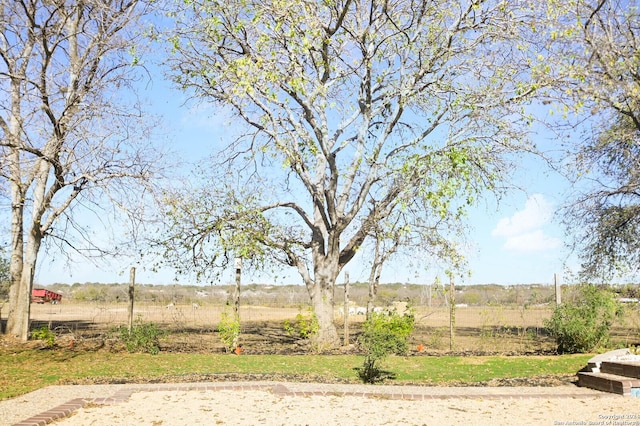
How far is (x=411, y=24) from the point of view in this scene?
1488 centimetres

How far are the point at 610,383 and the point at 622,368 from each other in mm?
484

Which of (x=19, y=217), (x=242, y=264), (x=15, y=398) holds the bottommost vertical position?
(x=15, y=398)

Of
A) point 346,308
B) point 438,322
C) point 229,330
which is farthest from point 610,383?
point 438,322

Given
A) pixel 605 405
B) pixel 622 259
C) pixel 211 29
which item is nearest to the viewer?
pixel 605 405

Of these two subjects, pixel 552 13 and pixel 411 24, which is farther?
pixel 411 24

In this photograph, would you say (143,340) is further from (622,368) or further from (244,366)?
(622,368)

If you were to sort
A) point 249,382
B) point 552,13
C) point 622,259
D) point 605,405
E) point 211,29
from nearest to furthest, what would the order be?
point 605,405 < point 249,382 < point 552,13 < point 211,29 < point 622,259

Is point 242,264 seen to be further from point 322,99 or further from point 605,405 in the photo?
point 605,405

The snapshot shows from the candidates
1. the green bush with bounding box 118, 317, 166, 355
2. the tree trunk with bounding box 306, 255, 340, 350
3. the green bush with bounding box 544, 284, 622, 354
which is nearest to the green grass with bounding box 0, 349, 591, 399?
the green bush with bounding box 118, 317, 166, 355

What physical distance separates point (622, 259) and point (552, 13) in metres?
7.89

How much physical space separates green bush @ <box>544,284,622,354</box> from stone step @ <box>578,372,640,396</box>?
14.9ft

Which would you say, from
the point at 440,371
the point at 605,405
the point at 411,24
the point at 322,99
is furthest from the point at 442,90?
the point at 605,405

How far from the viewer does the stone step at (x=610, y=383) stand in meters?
8.68

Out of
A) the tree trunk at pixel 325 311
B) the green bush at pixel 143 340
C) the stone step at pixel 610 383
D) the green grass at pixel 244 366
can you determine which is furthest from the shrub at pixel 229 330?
the stone step at pixel 610 383
